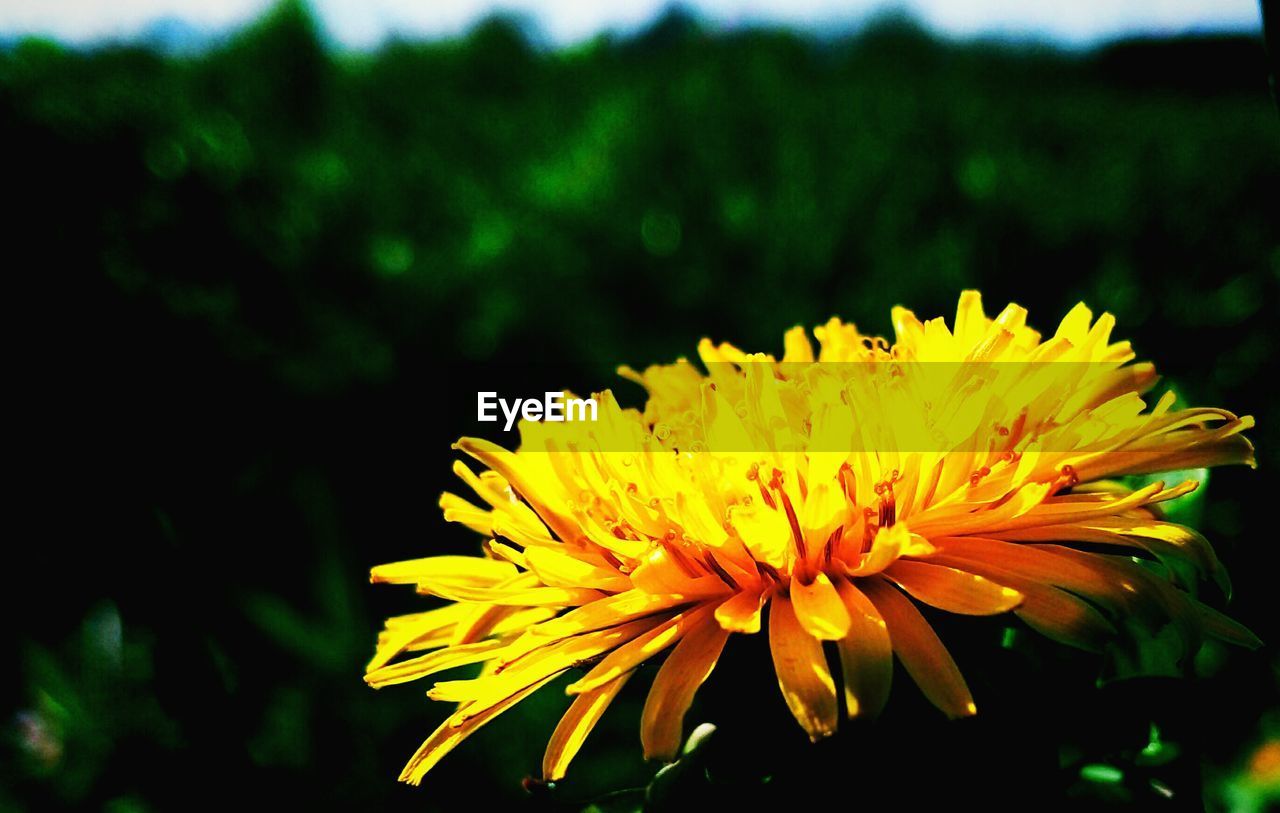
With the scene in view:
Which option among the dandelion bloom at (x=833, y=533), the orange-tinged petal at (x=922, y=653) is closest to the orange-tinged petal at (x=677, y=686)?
the dandelion bloom at (x=833, y=533)

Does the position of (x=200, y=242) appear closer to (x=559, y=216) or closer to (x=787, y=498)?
(x=559, y=216)

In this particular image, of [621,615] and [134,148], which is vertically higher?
[134,148]

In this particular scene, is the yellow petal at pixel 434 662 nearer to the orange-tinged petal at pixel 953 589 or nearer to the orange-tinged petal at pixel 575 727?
the orange-tinged petal at pixel 575 727

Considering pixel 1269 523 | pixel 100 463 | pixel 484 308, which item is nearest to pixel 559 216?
pixel 484 308

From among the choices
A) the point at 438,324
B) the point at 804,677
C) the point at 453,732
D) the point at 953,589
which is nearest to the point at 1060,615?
the point at 953,589

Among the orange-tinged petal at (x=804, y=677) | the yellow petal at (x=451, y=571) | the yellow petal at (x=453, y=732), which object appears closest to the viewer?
the orange-tinged petal at (x=804, y=677)

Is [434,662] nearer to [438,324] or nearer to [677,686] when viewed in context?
[677,686]
